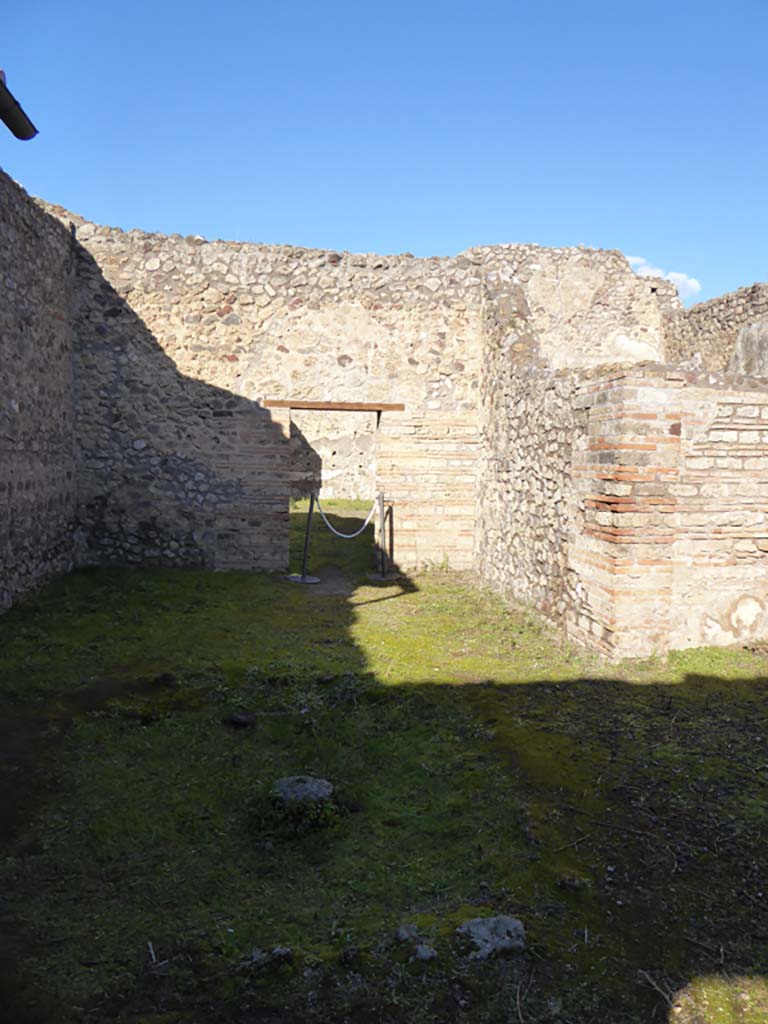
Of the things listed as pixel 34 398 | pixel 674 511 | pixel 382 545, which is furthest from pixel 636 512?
pixel 34 398

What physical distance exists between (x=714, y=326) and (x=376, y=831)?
11.7 meters

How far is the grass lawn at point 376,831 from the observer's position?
259 centimetres

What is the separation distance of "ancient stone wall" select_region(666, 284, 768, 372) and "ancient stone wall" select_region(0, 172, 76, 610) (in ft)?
32.3

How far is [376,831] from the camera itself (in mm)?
3863

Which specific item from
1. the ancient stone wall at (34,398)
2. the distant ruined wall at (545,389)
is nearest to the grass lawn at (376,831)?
the distant ruined wall at (545,389)

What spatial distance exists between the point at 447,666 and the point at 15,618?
4.39 metres

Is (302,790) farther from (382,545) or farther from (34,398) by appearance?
(382,545)

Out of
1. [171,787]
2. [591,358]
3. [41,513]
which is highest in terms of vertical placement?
[591,358]

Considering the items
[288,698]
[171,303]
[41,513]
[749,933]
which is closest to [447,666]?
[288,698]

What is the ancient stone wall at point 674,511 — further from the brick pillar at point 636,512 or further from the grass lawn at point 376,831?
the grass lawn at point 376,831

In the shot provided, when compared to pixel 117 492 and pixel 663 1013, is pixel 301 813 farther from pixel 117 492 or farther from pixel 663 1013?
pixel 117 492

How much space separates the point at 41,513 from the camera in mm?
8523

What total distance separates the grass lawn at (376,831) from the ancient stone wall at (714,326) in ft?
25.3

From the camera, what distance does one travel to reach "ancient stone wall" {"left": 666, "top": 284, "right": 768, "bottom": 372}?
39.6 feet
